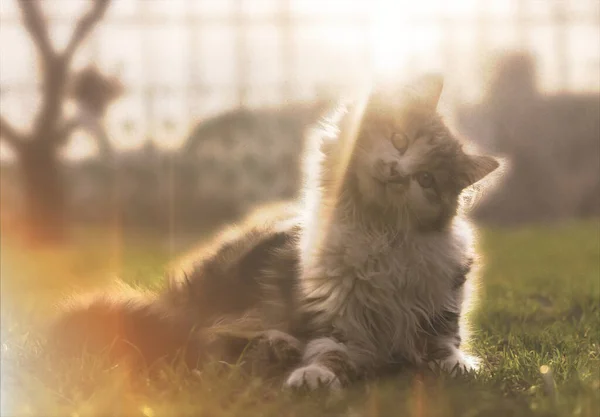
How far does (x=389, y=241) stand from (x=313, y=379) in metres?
0.55

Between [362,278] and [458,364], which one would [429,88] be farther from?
[458,364]

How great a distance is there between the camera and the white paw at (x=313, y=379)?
220 cm

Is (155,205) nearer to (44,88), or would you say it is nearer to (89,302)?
(44,88)

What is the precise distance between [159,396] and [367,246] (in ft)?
2.76

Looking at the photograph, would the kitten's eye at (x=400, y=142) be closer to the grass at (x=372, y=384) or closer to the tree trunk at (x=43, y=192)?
the grass at (x=372, y=384)

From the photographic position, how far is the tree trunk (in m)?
11.2

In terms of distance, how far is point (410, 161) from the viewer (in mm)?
2363

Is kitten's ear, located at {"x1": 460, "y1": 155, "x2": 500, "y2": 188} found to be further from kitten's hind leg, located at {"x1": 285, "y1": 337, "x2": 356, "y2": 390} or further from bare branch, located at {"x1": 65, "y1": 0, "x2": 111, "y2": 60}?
bare branch, located at {"x1": 65, "y1": 0, "x2": 111, "y2": 60}

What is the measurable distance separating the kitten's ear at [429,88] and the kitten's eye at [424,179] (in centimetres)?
29

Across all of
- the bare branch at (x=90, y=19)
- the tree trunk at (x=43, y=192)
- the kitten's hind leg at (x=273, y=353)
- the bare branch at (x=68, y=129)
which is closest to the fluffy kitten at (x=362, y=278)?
the kitten's hind leg at (x=273, y=353)

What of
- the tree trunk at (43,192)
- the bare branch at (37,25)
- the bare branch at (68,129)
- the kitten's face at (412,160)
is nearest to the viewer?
the kitten's face at (412,160)

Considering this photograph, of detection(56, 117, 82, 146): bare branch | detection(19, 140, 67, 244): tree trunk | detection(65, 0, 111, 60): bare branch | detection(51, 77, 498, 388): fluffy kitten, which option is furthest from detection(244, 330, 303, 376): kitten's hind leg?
detection(19, 140, 67, 244): tree trunk

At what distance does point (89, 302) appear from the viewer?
259 cm

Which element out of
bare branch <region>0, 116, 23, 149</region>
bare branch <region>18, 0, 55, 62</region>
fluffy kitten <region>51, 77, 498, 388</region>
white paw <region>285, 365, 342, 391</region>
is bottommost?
bare branch <region>0, 116, 23, 149</region>
